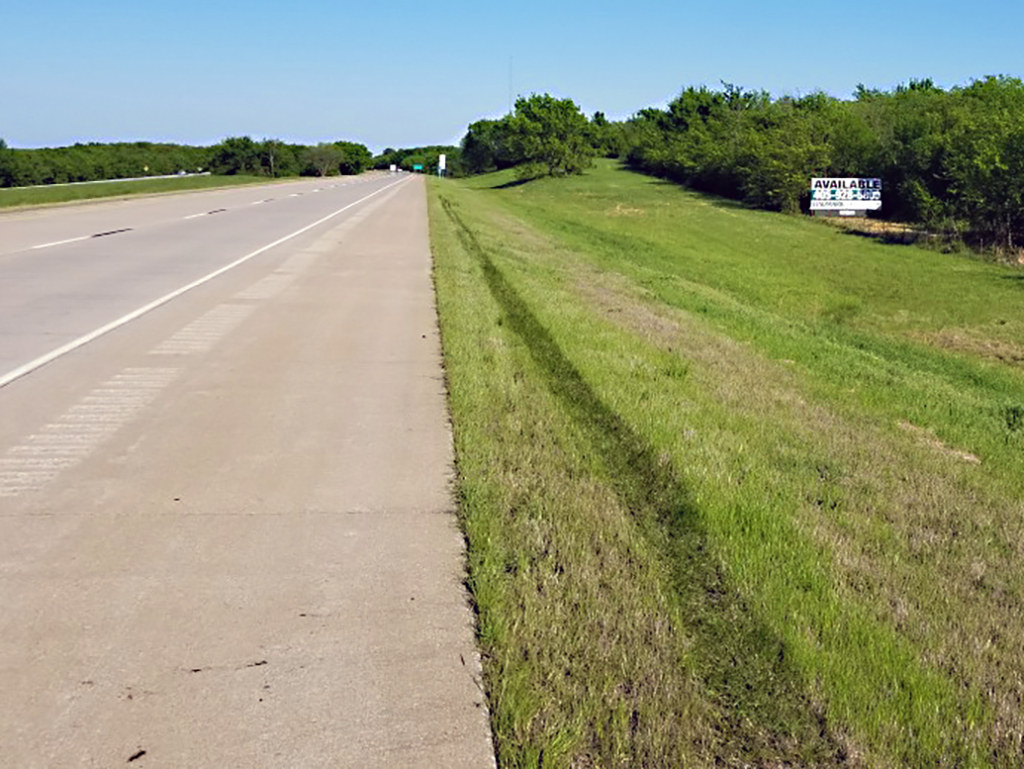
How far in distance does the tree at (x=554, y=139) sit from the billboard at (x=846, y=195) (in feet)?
151

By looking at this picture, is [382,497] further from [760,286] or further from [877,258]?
[877,258]

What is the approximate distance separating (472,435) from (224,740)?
3.70m

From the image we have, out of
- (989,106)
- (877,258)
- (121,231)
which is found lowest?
(877,258)

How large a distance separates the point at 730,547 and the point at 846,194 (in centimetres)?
5016

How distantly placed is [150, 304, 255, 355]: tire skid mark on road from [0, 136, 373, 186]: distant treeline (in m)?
71.5

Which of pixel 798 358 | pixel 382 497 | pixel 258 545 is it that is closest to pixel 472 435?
pixel 382 497

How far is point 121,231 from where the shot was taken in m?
25.1

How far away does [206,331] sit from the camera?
34.4ft

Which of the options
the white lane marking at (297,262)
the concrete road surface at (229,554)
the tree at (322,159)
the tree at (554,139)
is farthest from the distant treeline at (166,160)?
the concrete road surface at (229,554)

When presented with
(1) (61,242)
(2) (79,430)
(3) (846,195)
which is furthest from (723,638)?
(3) (846,195)

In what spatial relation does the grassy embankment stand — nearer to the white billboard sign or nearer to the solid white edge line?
the solid white edge line

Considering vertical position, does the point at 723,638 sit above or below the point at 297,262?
below

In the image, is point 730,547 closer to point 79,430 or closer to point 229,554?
point 229,554

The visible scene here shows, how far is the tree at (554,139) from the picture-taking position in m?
→ 94.4
